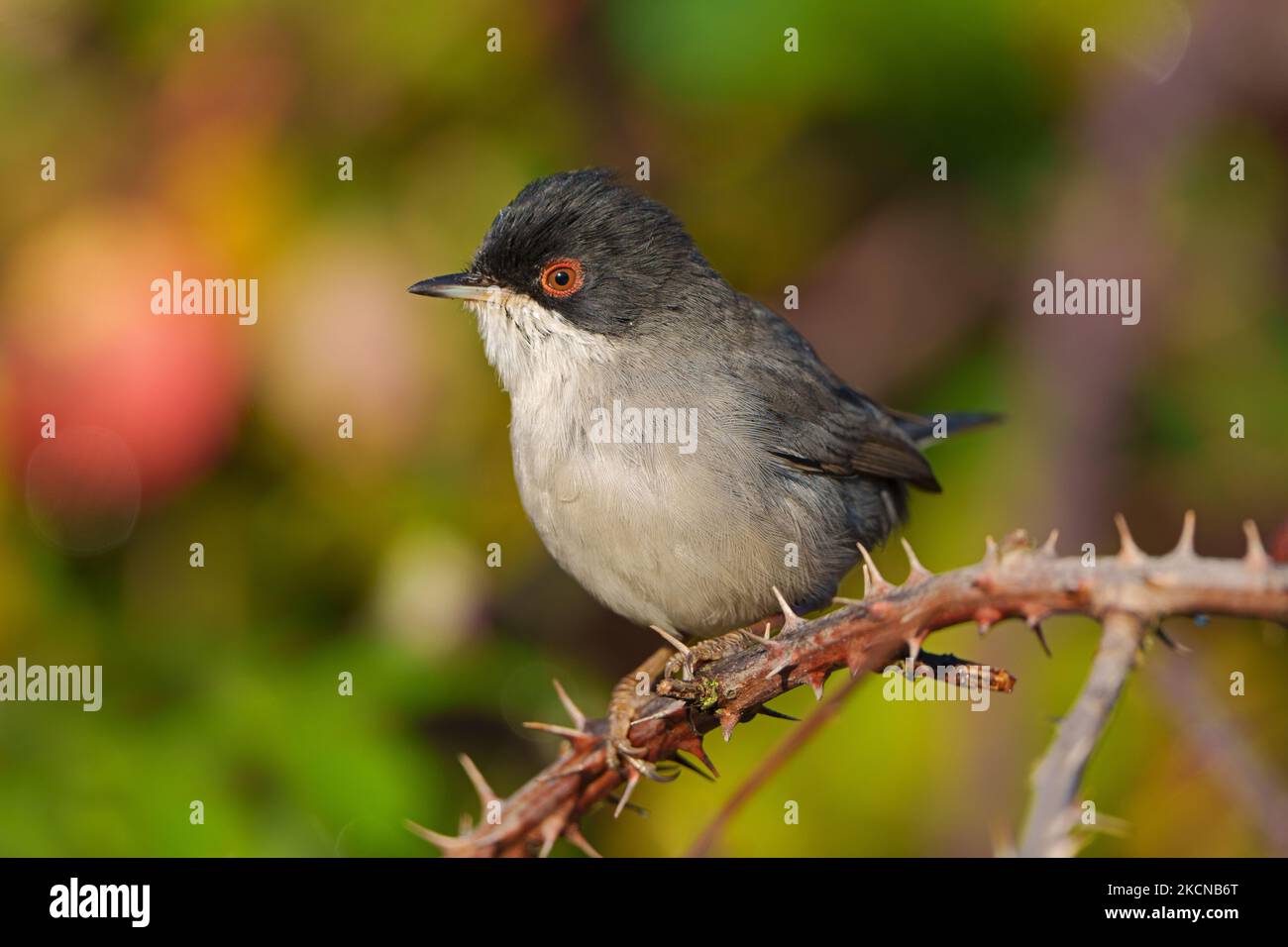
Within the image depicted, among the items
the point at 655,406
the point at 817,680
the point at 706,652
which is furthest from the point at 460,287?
the point at 817,680

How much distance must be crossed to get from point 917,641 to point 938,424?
120 inches

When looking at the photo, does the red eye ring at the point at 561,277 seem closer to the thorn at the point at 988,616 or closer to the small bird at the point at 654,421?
the small bird at the point at 654,421

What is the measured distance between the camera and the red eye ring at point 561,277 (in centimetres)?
396

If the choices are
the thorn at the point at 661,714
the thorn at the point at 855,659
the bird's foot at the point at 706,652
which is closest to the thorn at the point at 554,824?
the thorn at the point at 661,714

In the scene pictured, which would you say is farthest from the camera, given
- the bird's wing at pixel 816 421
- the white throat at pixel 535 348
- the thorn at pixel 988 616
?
the bird's wing at pixel 816 421

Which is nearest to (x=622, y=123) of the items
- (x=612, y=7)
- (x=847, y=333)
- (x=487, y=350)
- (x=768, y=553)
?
(x=612, y=7)

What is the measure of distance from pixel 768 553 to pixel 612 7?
2.65 m

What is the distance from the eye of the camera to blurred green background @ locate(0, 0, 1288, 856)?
15.1 feet

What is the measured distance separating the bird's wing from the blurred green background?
70cm

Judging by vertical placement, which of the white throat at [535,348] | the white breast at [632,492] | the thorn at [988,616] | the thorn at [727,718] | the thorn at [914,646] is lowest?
the thorn at [727,718]

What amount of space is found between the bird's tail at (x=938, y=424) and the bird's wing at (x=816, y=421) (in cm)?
39

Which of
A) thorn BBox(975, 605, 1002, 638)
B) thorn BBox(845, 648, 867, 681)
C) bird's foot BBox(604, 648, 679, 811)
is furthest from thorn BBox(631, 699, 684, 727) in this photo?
thorn BBox(975, 605, 1002, 638)

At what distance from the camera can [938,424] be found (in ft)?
16.6

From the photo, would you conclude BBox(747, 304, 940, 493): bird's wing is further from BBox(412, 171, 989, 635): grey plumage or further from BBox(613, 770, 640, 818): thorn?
BBox(613, 770, 640, 818): thorn
